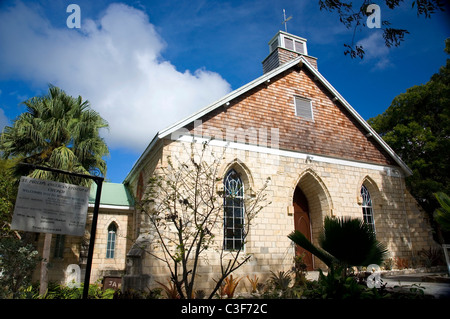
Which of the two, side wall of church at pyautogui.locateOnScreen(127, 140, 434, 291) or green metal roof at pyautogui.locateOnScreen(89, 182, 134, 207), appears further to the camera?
green metal roof at pyautogui.locateOnScreen(89, 182, 134, 207)

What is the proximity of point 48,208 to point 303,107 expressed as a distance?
11507 millimetres

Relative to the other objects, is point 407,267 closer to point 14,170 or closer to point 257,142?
point 257,142

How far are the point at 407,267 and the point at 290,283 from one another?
A: 6182 millimetres

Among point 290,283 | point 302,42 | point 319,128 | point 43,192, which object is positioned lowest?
point 290,283

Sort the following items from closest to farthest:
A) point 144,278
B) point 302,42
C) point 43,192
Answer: point 43,192
point 144,278
point 302,42

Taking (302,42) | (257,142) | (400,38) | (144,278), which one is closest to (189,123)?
(257,142)

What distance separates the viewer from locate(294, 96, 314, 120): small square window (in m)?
13.7

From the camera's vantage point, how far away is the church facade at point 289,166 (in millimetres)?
10688

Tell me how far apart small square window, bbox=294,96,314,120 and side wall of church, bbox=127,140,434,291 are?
2188mm

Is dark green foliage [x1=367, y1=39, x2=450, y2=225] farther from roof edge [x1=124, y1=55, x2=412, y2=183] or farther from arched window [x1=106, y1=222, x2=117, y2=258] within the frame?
arched window [x1=106, y1=222, x2=117, y2=258]

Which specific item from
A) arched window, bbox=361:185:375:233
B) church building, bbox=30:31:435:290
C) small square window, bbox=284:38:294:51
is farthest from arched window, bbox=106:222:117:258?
small square window, bbox=284:38:294:51

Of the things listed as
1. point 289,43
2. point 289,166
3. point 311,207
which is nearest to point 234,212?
point 289,166

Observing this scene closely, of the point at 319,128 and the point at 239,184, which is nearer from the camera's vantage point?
the point at 239,184

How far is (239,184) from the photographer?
11602mm
